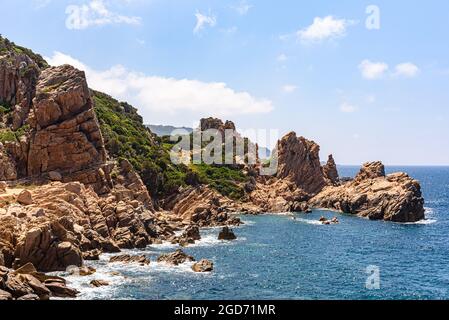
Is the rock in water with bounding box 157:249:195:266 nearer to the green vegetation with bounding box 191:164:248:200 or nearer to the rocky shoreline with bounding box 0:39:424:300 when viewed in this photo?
the rocky shoreline with bounding box 0:39:424:300

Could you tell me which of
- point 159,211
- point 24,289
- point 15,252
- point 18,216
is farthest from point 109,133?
point 24,289

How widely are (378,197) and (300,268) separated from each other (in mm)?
72131

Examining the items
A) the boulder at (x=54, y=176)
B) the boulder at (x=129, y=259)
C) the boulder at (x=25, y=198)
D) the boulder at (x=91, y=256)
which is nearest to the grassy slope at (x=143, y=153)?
the boulder at (x=54, y=176)

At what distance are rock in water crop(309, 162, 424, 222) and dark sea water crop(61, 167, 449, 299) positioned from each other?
1246cm

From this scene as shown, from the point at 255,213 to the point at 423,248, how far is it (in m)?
61.5

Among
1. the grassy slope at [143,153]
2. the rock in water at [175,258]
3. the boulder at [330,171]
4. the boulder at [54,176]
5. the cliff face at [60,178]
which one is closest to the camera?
the cliff face at [60,178]

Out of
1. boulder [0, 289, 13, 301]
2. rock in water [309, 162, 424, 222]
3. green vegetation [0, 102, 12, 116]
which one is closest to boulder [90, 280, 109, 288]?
boulder [0, 289, 13, 301]

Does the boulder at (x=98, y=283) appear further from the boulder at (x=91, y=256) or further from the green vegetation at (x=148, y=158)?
the green vegetation at (x=148, y=158)

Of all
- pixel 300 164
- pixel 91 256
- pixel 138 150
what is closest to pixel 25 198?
pixel 91 256

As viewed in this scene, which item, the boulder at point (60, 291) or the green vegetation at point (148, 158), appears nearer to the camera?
the boulder at point (60, 291)

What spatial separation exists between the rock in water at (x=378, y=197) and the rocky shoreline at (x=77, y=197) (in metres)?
0.30

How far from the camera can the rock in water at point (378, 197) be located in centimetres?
12700
